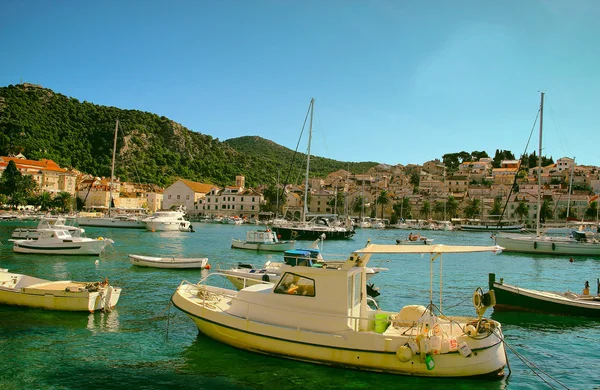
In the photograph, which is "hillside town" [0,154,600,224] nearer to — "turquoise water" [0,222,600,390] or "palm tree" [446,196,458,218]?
"palm tree" [446,196,458,218]

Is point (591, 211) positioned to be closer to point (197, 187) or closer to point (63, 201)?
point (197, 187)

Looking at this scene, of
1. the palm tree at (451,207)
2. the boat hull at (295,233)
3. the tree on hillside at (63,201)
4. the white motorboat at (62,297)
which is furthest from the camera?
the palm tree at (451,207)

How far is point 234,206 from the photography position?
131 m

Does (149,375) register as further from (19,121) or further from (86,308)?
(19,121)

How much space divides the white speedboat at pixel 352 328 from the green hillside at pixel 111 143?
372ft

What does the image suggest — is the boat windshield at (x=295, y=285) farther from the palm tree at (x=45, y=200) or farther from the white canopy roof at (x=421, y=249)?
the palm tree at (x=45, y=200)

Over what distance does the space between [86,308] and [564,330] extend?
17.9 m

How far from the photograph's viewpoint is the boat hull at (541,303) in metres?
18.6

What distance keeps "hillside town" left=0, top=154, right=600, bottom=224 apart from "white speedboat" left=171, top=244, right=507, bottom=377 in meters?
97.7

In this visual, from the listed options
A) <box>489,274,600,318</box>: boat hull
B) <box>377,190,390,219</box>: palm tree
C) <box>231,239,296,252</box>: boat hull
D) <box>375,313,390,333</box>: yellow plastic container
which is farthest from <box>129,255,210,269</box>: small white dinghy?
<box>377,190,390,219</box>: palm tree

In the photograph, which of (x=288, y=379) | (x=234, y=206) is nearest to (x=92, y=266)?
(x=288, y=379)

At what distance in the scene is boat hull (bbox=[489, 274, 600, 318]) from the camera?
733 inches

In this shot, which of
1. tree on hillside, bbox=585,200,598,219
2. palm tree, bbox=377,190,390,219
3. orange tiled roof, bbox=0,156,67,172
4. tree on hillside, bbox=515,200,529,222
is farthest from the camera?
palm tree, bbox=377,190,390,219

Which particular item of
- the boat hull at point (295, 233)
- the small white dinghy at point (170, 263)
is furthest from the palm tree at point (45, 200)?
the small white dinghy at point (170, 263)
